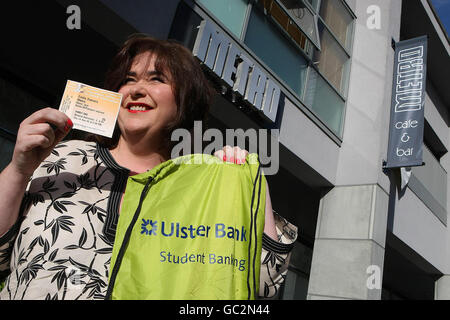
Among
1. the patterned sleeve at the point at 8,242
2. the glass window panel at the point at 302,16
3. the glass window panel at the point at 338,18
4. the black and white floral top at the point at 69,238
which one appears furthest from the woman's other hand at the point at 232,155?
the glass window panel at the point at 338,18

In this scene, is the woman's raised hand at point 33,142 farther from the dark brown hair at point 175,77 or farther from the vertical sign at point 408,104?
the vertical sign at point 408,104

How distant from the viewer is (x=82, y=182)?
1333mm

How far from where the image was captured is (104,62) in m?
5.23

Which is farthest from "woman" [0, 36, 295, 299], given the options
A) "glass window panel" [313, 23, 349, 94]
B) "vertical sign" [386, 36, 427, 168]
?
"vertical sign" [386, 36, 427, 168]

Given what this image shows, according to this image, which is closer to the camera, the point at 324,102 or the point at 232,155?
the point at 232,155

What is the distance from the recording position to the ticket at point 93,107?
4.66 ft

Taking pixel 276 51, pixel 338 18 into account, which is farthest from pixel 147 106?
pixel 338 18

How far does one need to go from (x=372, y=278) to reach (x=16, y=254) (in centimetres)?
717

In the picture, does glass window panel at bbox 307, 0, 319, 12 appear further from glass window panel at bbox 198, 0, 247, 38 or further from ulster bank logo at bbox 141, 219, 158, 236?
ulster bank logo at bbox 141, 219, 158, 236

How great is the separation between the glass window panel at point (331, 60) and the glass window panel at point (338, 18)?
282mm

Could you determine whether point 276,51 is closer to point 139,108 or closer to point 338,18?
point 338,18

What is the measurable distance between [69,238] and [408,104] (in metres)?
8.87
